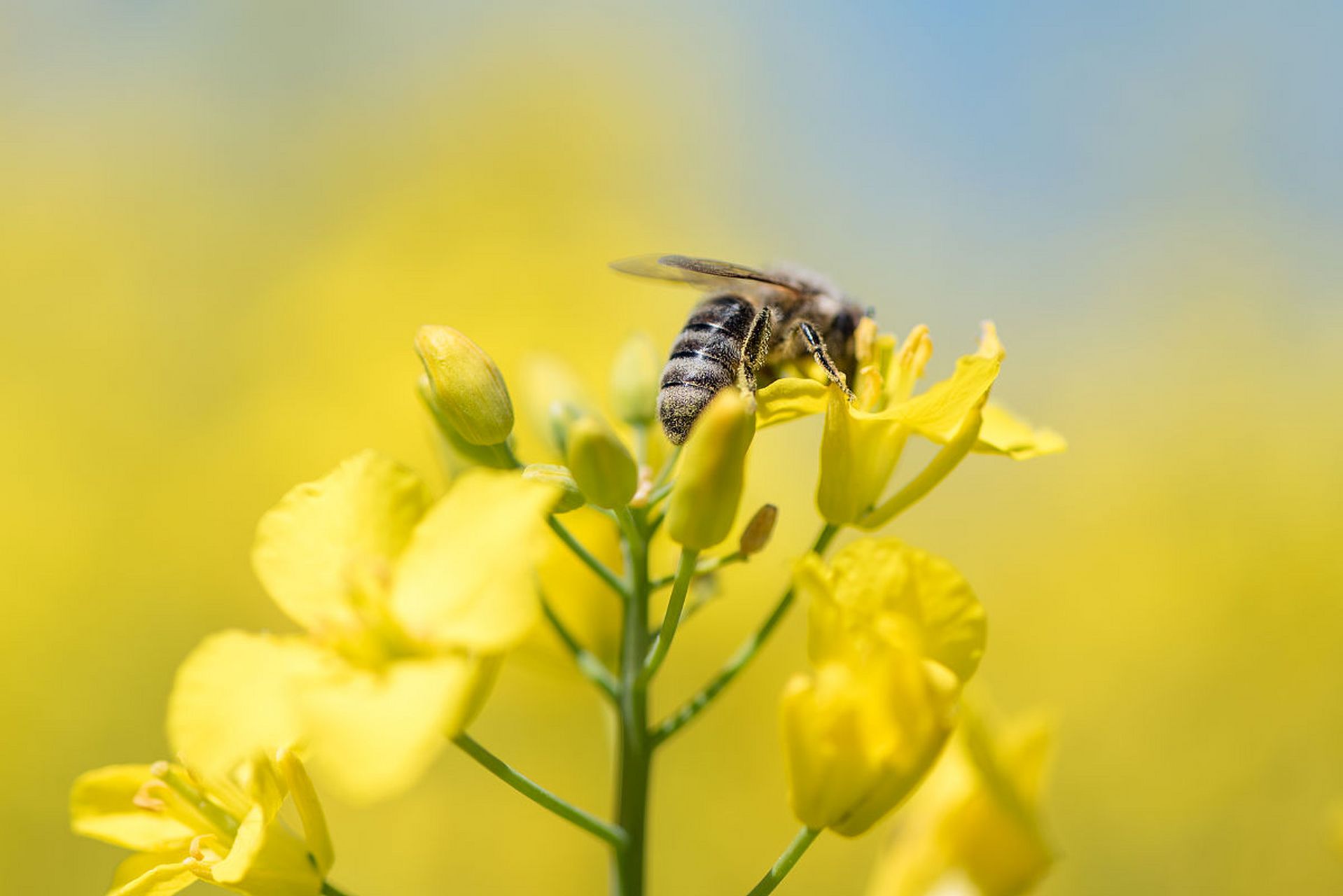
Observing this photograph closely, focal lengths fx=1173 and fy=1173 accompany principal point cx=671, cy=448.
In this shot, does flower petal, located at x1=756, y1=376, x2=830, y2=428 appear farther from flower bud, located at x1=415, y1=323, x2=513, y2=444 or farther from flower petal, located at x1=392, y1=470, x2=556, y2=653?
flower petal, located at x1=392, y1=470, x2=556, y2=653

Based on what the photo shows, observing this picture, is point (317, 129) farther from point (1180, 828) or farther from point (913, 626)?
point (913, 626)

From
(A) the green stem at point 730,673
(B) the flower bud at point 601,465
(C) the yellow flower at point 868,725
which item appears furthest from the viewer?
(A) the green stem at point 730,673

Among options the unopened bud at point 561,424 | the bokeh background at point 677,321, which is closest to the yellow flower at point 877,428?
the unopened bud at point 561,424

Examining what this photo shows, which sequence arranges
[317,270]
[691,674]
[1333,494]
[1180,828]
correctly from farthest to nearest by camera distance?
[317,270] → [1333,494] → [691,674] → [1180,828]

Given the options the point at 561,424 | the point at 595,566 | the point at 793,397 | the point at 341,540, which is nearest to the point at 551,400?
the point at 561,424

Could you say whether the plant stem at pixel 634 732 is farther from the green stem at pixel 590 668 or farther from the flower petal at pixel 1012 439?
the flower petal at pixel 1012 439

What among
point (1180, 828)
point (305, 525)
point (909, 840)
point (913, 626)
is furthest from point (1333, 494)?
point (305, 525)
